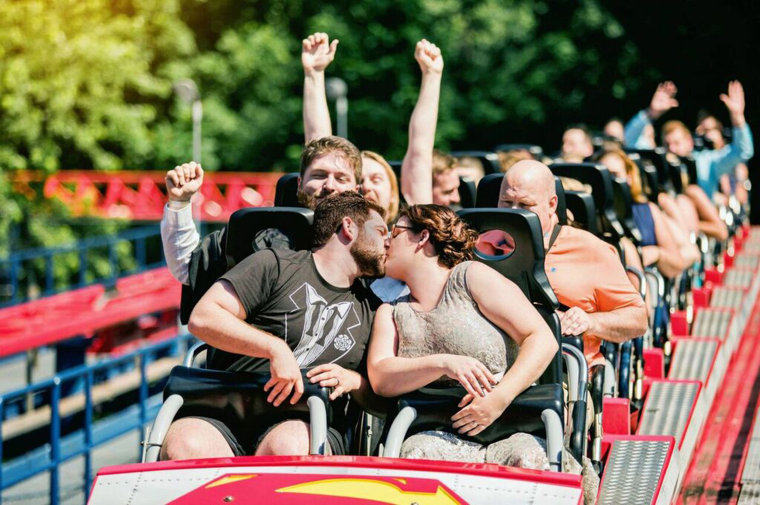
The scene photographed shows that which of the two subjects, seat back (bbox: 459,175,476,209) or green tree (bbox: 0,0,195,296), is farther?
green tree (bbox: 0,0,195,296)

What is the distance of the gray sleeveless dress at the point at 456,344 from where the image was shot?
3.44m

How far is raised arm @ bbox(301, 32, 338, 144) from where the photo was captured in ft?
16.5

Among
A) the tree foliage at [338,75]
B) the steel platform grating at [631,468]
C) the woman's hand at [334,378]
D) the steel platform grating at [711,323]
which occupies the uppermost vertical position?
the tree foliage at [338,75]

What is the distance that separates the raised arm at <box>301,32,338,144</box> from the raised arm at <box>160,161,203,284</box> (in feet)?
3.11

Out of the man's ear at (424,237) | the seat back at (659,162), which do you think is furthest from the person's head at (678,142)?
the man's ear at (424,237)

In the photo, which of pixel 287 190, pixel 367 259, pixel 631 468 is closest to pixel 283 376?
pixel 367 259

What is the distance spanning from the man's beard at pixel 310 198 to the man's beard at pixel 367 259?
0.46 m

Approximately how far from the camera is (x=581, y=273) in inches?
178

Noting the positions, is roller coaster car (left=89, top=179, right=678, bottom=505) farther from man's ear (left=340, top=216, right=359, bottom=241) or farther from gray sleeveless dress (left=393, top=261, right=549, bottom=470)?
man's ear (left=340, top=216, right=359, bottom=241)

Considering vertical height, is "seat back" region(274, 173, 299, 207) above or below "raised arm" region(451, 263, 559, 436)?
above

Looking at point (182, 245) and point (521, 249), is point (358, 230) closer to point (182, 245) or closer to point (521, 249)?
point (521, 249)

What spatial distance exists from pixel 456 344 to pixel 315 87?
6.54 ft

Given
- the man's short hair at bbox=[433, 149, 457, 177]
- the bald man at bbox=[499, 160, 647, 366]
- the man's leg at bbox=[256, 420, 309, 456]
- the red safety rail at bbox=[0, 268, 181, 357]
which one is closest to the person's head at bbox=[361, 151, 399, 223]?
the bald man at bbox=[499, 160, 647, 366]

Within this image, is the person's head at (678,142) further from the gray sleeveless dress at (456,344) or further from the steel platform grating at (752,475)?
the gray sleeveless dress at (456,344)
